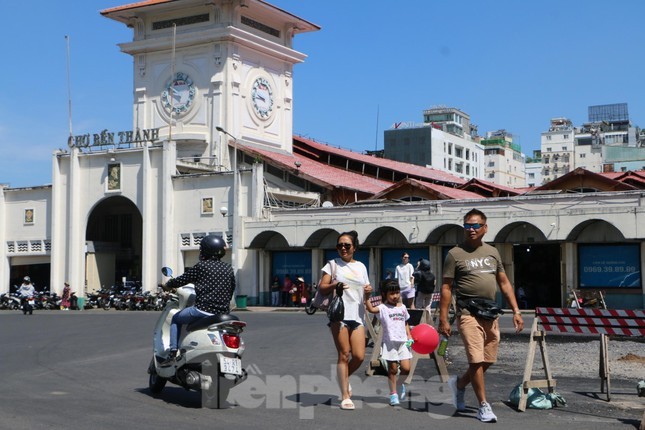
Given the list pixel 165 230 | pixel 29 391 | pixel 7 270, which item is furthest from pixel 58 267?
pixel 29 391

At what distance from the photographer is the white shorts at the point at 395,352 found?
33.4ft

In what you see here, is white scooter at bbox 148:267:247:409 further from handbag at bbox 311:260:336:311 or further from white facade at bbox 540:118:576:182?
white facade at bbox 540:118:576:182

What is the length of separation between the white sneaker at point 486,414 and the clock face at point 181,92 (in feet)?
144

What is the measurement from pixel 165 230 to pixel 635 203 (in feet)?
73.6

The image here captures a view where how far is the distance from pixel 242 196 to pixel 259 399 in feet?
111

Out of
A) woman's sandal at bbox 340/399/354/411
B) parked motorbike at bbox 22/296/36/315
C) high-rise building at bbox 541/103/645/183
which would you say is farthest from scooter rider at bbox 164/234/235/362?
high-rise building at bbox 541/103/645/183

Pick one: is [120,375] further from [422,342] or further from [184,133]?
[184,133]

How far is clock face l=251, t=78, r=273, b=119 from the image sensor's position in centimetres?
5206

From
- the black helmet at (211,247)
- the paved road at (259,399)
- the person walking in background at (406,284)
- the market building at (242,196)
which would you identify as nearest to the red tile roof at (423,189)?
the market building at (242,196)

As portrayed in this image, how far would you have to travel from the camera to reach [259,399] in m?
10.4

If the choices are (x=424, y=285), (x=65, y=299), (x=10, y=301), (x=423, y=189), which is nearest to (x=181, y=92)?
(x=65, y=299)

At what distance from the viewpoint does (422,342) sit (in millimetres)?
11008

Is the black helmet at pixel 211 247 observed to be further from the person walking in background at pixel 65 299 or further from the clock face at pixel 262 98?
the clock face at pixel 262 98

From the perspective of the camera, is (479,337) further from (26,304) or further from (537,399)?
(26,304)
